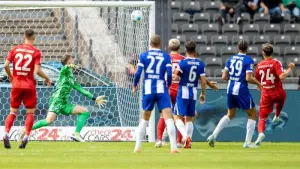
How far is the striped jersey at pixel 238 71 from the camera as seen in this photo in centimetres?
1838

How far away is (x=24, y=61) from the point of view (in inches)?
666

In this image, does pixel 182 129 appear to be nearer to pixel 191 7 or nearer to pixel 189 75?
pixel 189 75

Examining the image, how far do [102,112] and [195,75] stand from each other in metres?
4.61

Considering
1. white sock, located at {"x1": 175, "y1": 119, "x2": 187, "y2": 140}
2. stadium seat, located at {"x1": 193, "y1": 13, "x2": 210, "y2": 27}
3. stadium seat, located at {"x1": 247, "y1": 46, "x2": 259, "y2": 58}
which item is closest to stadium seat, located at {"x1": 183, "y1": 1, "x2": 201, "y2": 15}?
stadium seat, located at {"x1": 193, "y1": 13, "x2": 210, "y2": 27}

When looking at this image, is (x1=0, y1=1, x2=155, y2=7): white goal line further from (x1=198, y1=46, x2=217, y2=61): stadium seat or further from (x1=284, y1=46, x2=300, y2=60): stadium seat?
(x1=284, y1=46, x2=300, y2=60): stadium seat

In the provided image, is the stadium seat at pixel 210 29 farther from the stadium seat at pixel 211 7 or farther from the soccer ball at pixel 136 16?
the soccer ball at pixel 136 16

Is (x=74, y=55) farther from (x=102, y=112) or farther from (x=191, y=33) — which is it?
(x=191, y=33)

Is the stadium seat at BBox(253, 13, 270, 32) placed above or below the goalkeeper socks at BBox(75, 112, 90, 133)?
A: above

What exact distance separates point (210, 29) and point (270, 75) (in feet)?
33.4

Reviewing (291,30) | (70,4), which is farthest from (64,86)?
(291,30)

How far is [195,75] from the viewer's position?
1777 centimetres

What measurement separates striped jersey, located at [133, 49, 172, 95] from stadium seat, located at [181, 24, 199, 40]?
42.2 ft

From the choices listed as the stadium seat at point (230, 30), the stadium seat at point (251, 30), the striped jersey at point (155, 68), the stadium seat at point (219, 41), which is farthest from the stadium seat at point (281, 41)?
the striped jersey at point (155, 68)

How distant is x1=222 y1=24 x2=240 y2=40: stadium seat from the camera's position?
2878 centimetres
